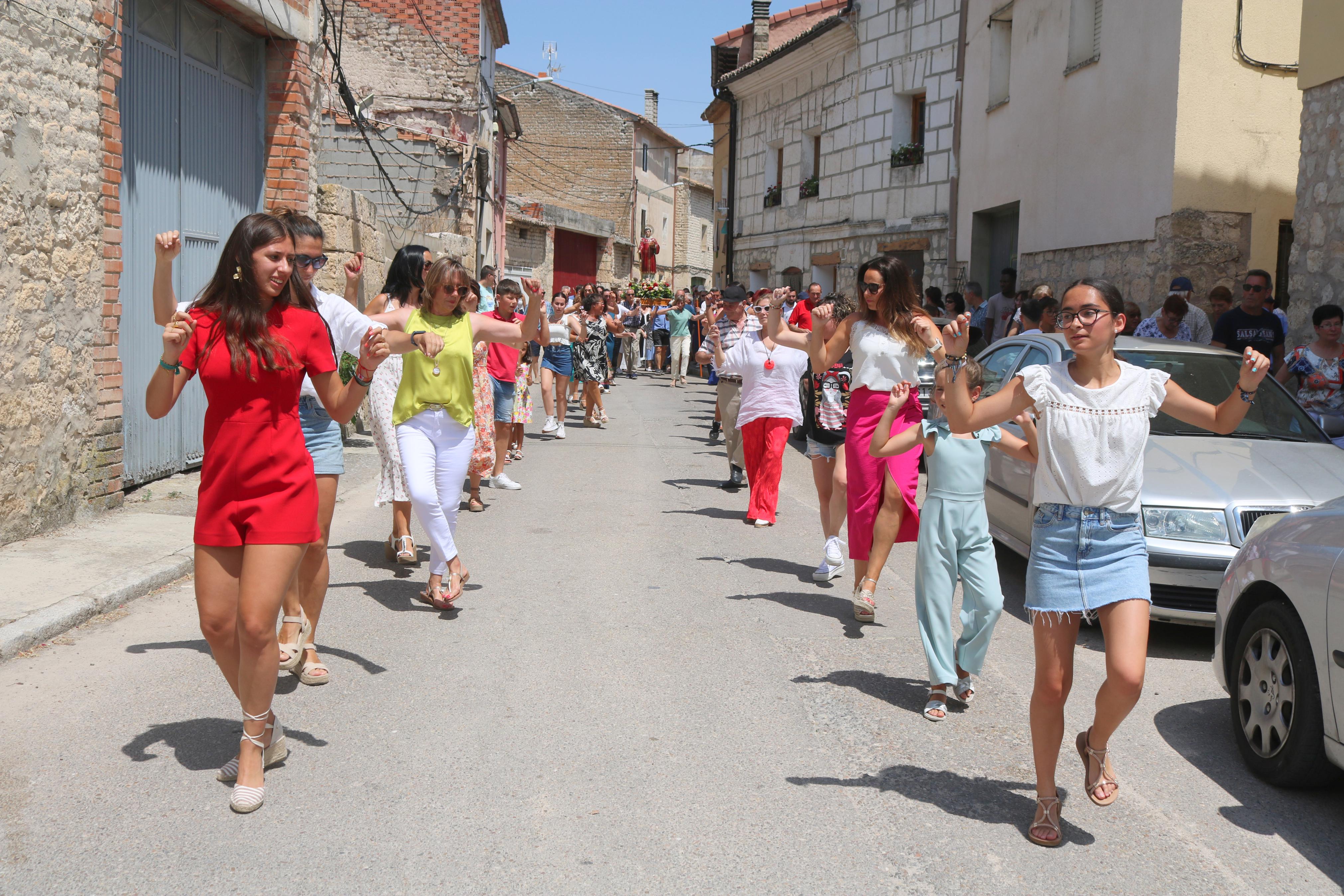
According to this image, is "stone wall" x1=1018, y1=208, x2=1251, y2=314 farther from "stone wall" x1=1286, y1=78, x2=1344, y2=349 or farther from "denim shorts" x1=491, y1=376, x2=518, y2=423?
"denim shorts" x1=491, y1=376, x2=518, y2=423

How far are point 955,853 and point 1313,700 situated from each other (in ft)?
4.74

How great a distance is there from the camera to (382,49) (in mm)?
25969

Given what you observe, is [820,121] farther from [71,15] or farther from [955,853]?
[955,853]

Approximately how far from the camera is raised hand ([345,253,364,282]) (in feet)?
18.2

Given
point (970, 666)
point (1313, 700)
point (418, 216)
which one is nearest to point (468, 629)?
point (970, 666)

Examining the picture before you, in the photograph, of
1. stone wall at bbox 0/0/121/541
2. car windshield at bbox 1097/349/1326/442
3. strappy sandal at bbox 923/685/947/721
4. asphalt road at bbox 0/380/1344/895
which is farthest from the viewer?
stone wall at bbox 0/0/121/541

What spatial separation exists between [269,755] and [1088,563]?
2781 mm

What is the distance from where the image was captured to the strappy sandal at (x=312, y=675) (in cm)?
509

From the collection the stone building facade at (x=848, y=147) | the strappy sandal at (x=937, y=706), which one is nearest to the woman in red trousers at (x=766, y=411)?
the strappy sandal at (x=937, y=706)

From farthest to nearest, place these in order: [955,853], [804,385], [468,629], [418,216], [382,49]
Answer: [382,49], [418,216], [804,385], [468,629], [955,853]

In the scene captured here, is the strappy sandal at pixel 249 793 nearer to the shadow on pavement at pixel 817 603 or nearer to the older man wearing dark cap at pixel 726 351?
the shadow on pavement at pixel 817 603

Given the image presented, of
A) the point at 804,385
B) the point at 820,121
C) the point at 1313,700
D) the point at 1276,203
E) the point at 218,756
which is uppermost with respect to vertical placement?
the point at 820,121

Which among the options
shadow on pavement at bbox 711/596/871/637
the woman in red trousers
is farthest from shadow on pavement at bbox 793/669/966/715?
the woman in red trousers

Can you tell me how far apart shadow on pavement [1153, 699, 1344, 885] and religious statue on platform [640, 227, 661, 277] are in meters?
45.9
